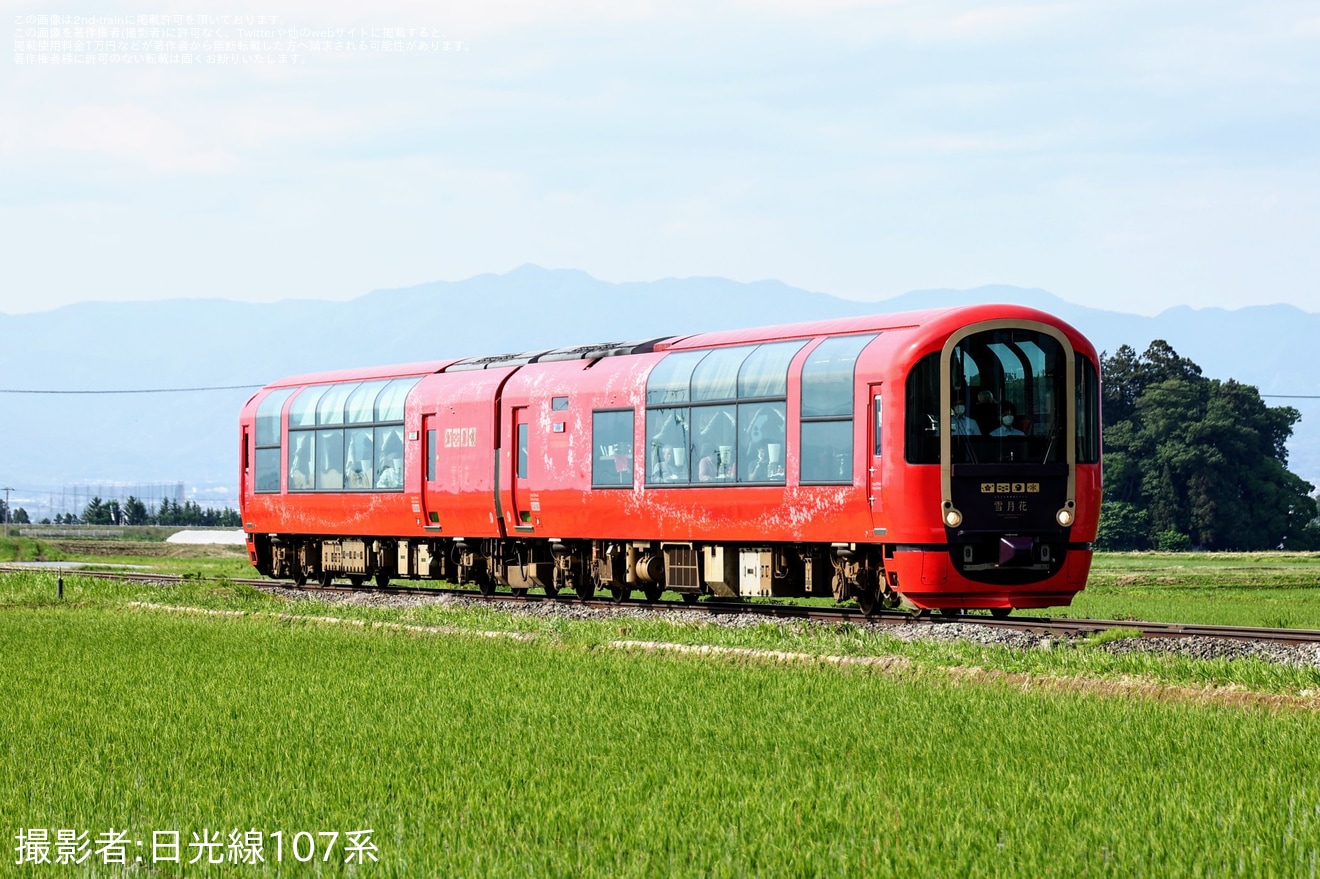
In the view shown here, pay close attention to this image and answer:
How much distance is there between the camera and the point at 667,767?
10516 mm

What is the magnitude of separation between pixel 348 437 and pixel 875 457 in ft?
41.5

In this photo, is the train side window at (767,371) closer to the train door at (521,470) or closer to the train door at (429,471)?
the train door at (521,470)

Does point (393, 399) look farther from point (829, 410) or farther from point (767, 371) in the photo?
point (829, 410)

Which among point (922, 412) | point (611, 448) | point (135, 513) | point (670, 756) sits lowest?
point (135, 513)

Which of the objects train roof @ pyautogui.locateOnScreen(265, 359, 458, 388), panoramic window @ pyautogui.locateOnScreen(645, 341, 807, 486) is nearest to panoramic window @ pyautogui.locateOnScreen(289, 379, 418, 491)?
train roof @ pyautogui.locateOnScreen(265, 359, 458, 388)

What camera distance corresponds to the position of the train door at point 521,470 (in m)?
25.8

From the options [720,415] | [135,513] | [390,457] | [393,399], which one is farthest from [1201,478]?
[135,513]

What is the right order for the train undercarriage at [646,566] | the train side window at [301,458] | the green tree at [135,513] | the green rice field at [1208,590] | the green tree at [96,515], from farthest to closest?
the green tree at [96,515] → the green tree at [135,513] → the train side window at [301,458] → the green rice field at [1208,590] → the train undercarriage at [646,566]

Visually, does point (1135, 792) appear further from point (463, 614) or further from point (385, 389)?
point (385, 389)

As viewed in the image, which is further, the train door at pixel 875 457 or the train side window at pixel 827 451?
the train side window at pixel 827 451

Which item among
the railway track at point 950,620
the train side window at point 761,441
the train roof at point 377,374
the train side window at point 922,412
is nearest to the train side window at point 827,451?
the train side window at point 761,441

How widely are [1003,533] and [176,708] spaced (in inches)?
382

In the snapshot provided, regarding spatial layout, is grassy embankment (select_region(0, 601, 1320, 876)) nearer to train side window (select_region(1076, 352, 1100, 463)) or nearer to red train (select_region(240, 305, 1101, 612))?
red train (select_region(240, 305, 1101, 612))

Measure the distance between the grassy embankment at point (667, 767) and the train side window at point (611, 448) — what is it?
6.64 meters
